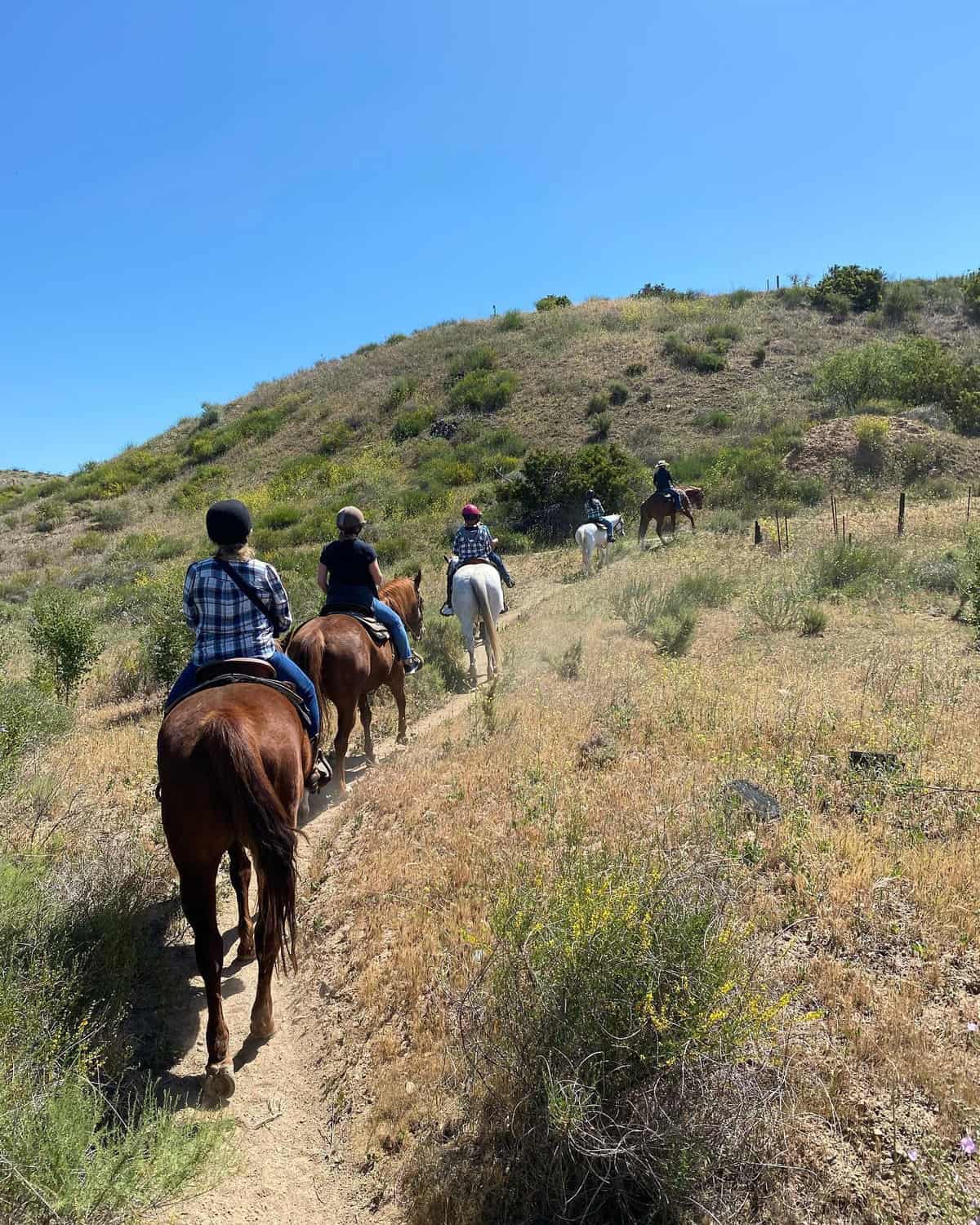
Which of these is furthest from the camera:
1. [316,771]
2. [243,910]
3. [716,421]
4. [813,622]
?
[716,421]

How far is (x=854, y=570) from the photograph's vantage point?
1156 centimetres

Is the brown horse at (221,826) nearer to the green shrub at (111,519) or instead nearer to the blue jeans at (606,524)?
the blue jeans at (606,524)

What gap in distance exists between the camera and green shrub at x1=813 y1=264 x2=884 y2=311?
37.6 metres

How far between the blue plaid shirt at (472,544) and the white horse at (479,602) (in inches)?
14.4

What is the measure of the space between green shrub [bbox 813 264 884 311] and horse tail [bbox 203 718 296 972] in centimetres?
4437

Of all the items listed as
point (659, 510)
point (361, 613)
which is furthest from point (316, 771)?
point (659, 510)

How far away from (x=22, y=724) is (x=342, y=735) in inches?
128

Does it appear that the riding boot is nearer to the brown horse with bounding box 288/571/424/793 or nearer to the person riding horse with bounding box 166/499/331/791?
the person riding horse with bounding box 166/499/331/791

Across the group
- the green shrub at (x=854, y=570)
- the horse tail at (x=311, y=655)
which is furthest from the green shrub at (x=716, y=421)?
the horse tail at (x=311, y=655)

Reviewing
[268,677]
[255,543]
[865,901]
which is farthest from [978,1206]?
[255,543]

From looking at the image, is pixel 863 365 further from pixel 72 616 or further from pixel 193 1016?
pixel 193 1016

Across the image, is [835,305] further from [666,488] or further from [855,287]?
[666,488]

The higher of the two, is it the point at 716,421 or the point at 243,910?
the point at 716,421

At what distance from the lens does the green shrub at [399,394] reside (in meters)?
37.2
